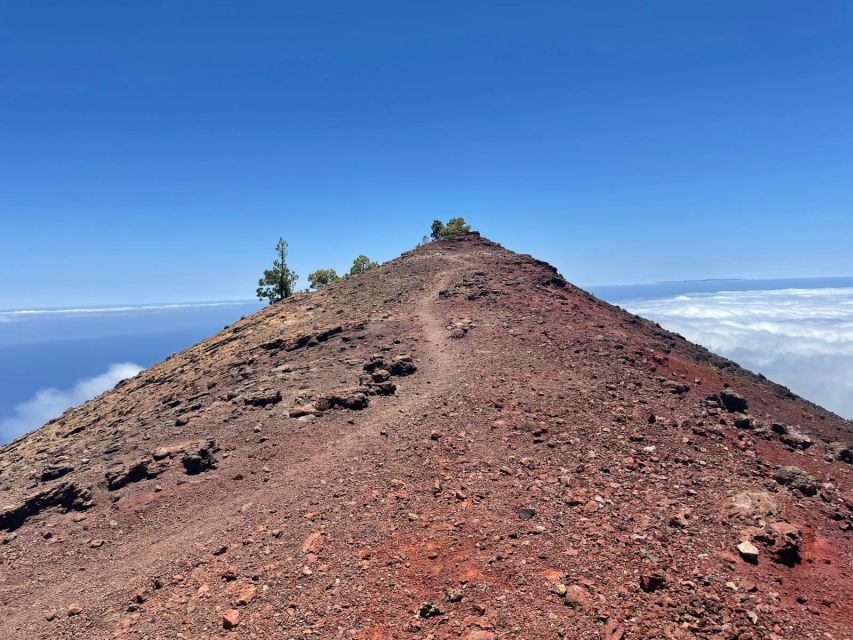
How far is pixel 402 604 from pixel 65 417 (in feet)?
90.1

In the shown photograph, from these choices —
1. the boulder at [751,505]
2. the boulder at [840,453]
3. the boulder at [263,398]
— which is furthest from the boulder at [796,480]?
the boulder at [263,398]

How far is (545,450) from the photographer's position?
38.4 ft

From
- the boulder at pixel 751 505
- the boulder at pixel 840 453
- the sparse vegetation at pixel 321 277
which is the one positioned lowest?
the boulder at pixel 840 453

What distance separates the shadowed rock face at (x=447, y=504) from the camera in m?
7.52

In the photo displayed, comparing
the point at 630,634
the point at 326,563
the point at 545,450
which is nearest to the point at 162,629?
the point at 326,563

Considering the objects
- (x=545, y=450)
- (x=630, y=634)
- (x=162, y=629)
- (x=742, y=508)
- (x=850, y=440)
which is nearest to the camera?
(x=630, y=634)

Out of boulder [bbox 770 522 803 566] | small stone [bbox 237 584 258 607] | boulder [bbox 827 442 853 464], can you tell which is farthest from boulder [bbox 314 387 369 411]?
boulder [bbox 827 442 853 464]

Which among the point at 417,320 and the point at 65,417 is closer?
the point at 417,320

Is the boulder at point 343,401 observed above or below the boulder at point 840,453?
Result: above

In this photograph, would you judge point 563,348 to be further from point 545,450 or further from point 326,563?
point 326,563

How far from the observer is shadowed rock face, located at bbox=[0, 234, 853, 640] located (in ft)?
24.7

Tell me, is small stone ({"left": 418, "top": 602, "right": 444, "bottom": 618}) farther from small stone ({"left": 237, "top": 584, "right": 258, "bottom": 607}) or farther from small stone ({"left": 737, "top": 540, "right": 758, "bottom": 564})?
small stone ({"left": 737, "top": 540, "right": 758, "bottom": 564})

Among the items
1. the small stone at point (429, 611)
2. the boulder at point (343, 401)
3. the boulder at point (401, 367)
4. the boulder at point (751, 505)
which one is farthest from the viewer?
the boulder at point (401, 367)

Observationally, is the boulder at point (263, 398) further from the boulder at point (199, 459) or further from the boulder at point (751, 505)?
the boulder at point (751, 505)
